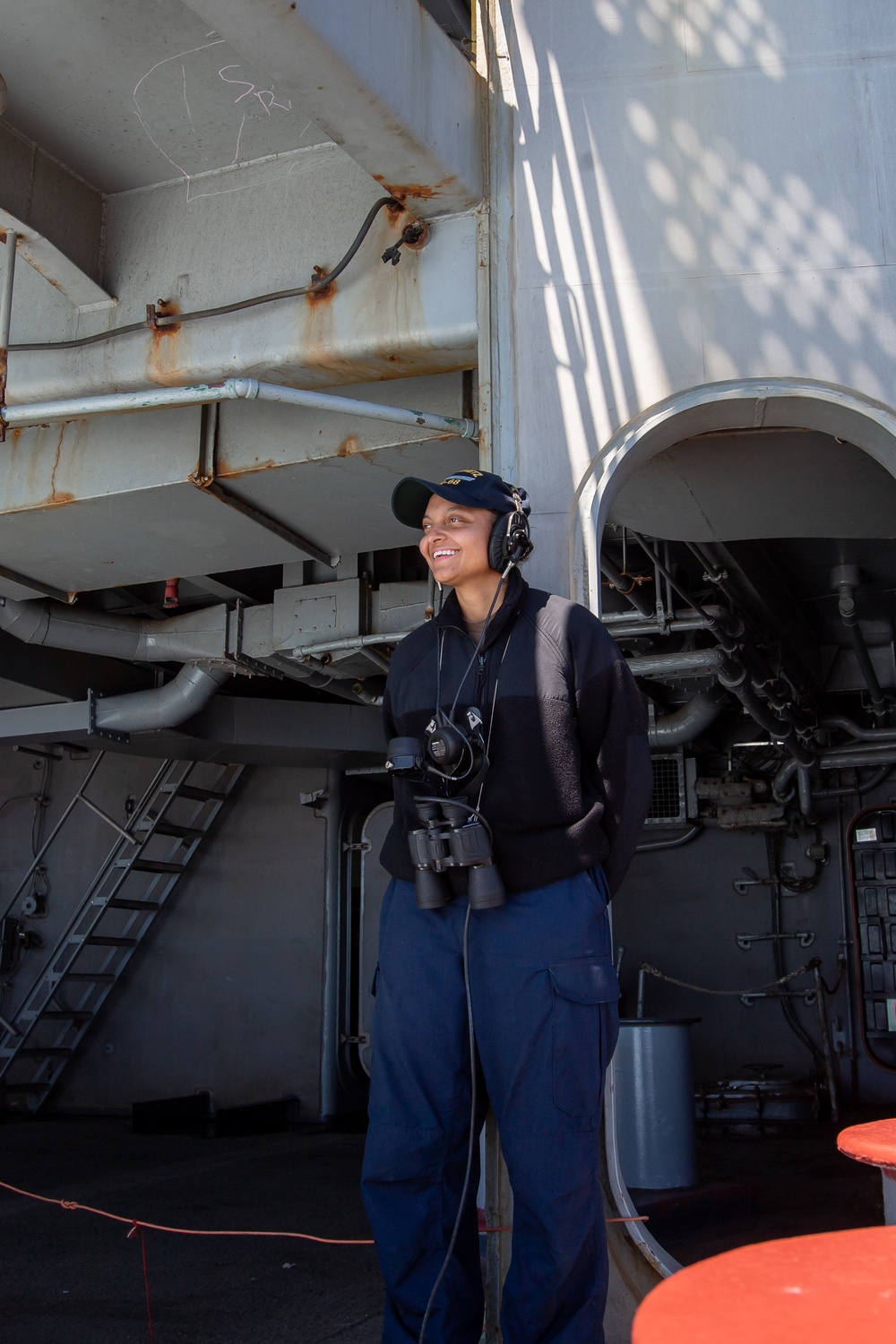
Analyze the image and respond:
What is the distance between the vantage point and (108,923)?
1056cm

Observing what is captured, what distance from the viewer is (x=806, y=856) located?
10.9 m

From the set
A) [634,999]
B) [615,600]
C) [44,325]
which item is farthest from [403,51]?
[634,999]

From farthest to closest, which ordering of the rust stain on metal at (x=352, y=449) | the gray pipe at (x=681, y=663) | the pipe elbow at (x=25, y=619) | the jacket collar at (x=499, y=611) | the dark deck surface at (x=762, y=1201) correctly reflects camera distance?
the gray pipe at (x=681, y=663) < the pipe elbow at (x=25, y=619) < the dark deck surface at (x=762, y=1201) < the rust stain on metal at (x=352, y=449) < the jacket collar at (x=499, y=611)

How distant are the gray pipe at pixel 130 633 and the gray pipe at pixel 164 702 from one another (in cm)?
29

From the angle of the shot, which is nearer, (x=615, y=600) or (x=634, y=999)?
(x=615, y=600)

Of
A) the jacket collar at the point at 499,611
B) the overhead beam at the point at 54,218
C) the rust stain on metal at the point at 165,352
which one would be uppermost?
the overhead beam at the point at 54,218

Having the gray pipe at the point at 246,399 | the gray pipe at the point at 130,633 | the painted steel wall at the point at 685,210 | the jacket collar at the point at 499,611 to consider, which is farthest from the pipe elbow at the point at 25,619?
the jacket collar at the point at 499,611

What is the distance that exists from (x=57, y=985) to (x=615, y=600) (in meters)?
6.45

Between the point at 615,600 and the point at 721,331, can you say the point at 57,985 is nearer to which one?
the point at 615,600

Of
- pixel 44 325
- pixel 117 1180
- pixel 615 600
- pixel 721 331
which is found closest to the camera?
pixel 721 331

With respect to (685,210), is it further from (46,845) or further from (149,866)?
(46,845)

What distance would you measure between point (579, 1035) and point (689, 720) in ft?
24.0

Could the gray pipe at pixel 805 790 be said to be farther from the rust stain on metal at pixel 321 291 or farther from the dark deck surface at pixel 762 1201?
the rust stain on metal at pixel 321 291

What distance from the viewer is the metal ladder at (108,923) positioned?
9.95 meters
